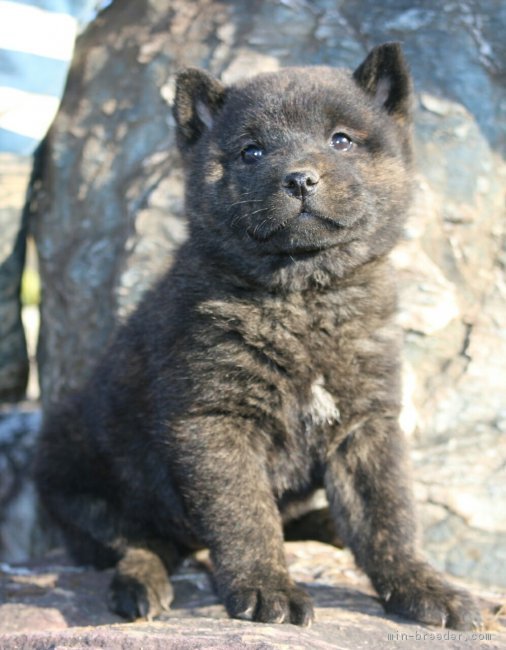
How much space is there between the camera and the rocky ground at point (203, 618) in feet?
9.94

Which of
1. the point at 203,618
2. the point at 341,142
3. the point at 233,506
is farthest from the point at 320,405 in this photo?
the point at 341,142

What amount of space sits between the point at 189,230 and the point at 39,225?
2781mm

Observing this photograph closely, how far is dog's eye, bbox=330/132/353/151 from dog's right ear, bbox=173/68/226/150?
0.67m

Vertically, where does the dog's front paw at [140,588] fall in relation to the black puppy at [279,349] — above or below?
below

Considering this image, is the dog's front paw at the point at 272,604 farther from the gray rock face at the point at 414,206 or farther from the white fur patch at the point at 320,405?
the gray rock face at the point at 414,206

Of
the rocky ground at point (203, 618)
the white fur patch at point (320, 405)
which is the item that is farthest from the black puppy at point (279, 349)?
the rocky ground at point (203, 618)

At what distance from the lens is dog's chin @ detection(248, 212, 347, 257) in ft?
11.9

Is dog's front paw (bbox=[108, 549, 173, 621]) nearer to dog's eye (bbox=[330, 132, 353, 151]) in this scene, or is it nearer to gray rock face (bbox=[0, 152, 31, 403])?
dog's eye (bbox=[330, 132, 353, 151])

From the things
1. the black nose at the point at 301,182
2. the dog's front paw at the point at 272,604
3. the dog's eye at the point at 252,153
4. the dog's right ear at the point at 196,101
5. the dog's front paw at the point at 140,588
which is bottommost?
the dog's front paw at the point at 140,588

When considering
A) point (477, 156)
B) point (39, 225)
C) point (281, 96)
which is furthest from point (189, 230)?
point (39, 225)

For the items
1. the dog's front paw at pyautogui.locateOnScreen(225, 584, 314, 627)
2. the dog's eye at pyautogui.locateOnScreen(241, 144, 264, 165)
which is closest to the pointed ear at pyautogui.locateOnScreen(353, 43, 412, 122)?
the dog's eye at pyautogui.locateOnScreen(241, 144, 264, 165)

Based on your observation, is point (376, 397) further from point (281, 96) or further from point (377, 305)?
point (281, 96)

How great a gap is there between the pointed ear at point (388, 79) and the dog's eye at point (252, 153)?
631 mm

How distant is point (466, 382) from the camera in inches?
210
